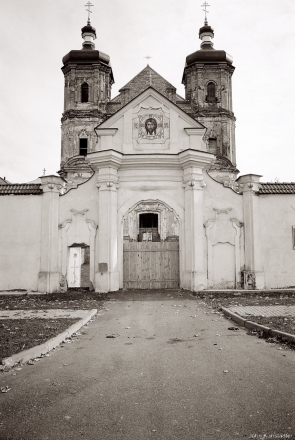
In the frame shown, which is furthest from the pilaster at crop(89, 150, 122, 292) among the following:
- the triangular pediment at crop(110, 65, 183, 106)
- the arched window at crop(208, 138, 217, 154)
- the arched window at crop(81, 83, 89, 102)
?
the arched window at crop(81, 83, 89, 102)

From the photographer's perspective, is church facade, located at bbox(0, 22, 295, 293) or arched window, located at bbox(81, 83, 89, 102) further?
arched window, located at bbox(81, 83, 89, 102)

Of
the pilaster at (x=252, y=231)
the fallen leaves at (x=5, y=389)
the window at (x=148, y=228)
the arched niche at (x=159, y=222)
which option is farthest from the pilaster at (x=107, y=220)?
the window at (x=148, y=228)

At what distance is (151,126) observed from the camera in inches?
637

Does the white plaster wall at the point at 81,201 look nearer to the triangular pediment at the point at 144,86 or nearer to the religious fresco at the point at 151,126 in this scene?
the religious fresco at the point at 151,126

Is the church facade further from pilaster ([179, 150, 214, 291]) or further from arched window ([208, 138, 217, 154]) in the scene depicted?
arched window ([208, 138, 217, 154])

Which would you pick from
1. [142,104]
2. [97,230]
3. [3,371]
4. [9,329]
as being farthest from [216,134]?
[3,371]

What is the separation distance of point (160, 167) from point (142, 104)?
289 cm

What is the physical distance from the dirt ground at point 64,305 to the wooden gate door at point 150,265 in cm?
85

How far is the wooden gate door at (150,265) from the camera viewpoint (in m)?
Result: 15.8

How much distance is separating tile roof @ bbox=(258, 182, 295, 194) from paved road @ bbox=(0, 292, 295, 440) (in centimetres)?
910

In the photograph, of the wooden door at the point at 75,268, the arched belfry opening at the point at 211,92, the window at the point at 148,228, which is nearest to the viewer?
the wooden door at the point at 75,268

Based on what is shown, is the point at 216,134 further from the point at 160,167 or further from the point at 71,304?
the point at 71,304

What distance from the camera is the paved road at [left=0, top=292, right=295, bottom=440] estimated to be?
3535mm

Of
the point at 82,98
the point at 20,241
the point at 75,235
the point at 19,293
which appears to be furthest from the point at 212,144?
the point at 19,293
